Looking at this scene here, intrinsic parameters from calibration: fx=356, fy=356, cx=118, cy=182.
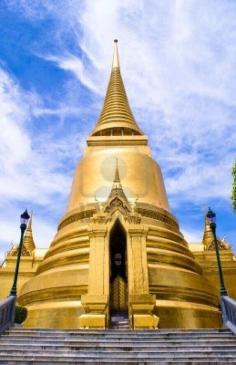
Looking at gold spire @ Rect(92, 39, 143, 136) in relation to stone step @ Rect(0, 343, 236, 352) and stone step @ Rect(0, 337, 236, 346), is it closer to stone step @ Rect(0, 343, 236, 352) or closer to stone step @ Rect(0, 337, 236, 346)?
stone step @ Rect(0, 337, 236, 346)

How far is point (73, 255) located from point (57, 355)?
28.9 ft

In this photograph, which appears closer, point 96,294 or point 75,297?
point 96,294

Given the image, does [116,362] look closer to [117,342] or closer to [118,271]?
[117,342]

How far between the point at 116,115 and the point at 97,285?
51.9ft

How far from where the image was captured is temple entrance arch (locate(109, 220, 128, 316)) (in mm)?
13932

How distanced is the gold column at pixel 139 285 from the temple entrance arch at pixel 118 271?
92cm

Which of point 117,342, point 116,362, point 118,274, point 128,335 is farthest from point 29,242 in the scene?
point 116,362

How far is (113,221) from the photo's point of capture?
1468 cm

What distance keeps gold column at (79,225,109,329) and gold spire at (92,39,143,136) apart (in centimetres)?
1139

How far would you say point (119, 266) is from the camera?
15445 millimetres

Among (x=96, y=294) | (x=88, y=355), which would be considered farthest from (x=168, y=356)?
(x=96, y=294)

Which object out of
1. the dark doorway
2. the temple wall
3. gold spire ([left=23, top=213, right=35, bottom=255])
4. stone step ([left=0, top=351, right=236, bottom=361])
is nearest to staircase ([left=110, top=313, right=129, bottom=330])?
the dark doorway

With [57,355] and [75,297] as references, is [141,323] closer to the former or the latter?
[75,297]

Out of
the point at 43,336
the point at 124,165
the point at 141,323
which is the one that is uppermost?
the point at 124,165
